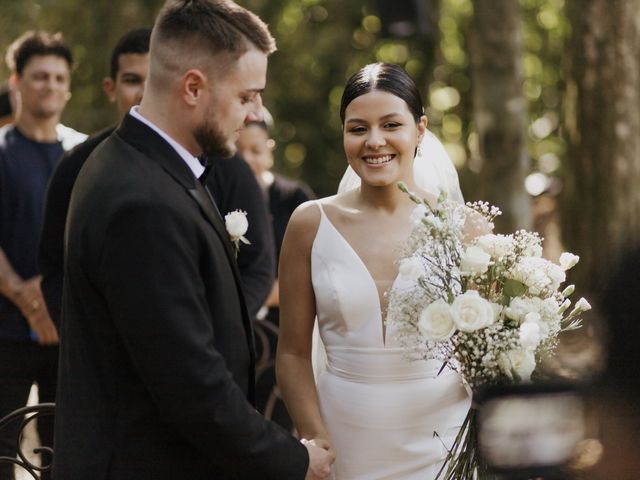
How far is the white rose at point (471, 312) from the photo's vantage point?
3418mm

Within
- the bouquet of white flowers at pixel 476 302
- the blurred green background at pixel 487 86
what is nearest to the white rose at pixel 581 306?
the bouquet of white flowers at pixel 476 302

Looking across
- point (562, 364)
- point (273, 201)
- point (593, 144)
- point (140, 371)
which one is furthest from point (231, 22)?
point (593, 144)

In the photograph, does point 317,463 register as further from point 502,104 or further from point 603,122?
point 502,104

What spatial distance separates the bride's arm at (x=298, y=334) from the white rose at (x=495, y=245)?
2.84ft

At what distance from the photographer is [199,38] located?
304cm

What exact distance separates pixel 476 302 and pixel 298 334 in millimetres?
947

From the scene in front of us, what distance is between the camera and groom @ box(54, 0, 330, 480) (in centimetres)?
285

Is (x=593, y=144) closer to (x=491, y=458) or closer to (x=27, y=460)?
(x=27, y=460)

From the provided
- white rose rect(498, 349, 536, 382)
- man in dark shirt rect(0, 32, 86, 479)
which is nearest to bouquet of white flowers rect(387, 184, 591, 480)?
white rose rect(498, 349, 536, 382)

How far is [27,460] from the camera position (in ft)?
13.5

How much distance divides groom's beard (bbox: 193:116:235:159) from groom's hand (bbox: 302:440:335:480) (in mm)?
836

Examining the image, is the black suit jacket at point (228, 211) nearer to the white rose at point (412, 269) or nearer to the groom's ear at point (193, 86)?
the white rose at point (412, 269)

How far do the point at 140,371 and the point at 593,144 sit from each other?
7.26 m

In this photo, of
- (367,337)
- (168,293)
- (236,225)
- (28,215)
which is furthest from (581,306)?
(28,215)
